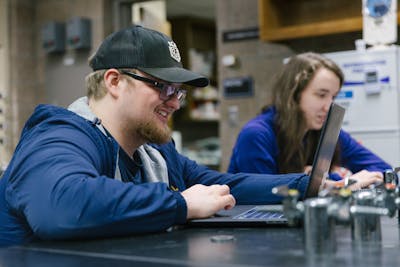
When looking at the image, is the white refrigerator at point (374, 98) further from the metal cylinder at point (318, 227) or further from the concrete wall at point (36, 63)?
the metal cylinder at point (318, 227)

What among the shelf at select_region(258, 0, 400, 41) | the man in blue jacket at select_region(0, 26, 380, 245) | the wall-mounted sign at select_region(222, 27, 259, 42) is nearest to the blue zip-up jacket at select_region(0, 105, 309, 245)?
the man in blue jacket at select_region(0, 26, 380, 245)

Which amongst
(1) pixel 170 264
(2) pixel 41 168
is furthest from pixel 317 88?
(1) pixel 170 264

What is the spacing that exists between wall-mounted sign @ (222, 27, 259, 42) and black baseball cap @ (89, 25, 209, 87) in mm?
3010

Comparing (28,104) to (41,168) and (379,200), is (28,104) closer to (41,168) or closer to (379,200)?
(41,168)

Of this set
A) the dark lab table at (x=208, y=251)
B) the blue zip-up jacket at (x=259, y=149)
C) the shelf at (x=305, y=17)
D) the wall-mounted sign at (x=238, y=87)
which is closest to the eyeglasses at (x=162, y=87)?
the dark lab table at (x=208, y=251)

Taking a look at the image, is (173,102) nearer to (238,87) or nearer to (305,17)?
(305,17)

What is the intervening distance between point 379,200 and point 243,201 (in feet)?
2.81

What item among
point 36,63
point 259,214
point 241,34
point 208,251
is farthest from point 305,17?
point 208,251

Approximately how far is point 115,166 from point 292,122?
48.5 inches

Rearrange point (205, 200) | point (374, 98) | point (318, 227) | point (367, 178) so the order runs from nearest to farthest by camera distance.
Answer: point (318, 227), point (205, 200), point (367, 178), point (374, 98)

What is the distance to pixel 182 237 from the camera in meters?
1.25

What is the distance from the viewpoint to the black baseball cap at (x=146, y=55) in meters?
1.58

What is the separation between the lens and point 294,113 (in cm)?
262

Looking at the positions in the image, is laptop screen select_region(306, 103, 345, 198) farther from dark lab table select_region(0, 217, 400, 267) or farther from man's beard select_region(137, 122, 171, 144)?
man's beard select_region(137, 122, 171, 144)
